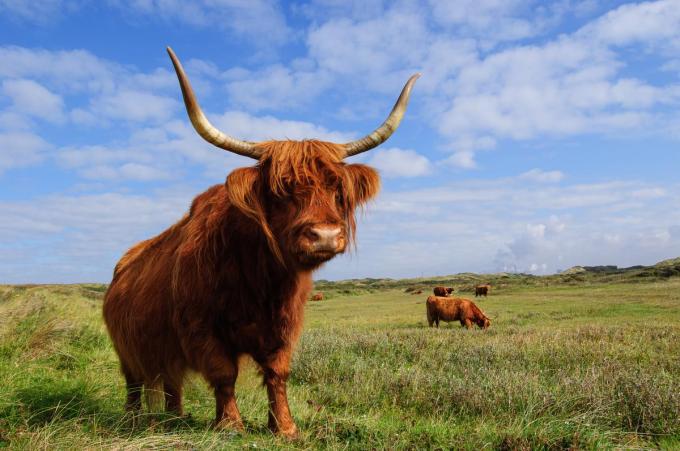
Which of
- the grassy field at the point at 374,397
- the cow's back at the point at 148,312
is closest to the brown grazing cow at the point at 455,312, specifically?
the grassy field at the point at 374,397

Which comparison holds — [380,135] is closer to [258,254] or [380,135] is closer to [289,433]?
[258,254]

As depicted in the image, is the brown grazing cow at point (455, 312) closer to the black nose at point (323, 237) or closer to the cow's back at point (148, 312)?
the cow's back at point (148, 312)

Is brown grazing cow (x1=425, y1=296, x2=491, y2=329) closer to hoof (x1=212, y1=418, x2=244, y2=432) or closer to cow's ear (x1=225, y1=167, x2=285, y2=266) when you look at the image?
hoof (x1=212, y1=418, x2=244, y2=432)

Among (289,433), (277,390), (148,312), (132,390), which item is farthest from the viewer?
(132,390)

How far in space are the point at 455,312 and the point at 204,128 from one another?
1741cm

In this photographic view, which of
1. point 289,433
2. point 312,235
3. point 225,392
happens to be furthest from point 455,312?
point 312,235

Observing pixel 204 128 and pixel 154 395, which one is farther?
pixel 154 395

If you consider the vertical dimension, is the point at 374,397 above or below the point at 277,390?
below

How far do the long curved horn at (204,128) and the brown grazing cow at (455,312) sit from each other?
16.0 meters

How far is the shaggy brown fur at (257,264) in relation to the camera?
3684 millimetres

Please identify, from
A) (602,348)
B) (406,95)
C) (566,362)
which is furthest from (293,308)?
(602,348)

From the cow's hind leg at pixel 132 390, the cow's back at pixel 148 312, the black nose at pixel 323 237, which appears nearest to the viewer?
the black nose at pixel 323 237

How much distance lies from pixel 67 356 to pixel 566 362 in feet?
23.6

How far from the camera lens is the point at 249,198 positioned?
3.74 meters
